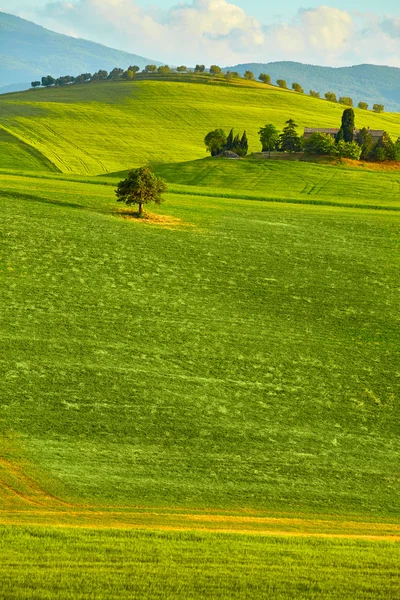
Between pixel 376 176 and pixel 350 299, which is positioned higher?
pixel 376 176

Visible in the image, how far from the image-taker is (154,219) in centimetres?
5894

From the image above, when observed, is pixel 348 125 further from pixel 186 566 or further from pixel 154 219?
pixel 186 566

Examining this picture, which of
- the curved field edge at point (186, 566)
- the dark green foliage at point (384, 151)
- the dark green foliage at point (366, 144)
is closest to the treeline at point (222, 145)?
the dark green foliage at point (366, 144)

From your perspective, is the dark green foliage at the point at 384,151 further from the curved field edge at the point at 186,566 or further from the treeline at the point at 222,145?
the curved field edge at the point at 186,566

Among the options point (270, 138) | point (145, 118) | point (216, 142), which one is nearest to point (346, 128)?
point (270, 138)

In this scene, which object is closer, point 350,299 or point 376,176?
point 350,299

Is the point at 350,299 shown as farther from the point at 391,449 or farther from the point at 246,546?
the point at 246,546

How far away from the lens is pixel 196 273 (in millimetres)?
48750

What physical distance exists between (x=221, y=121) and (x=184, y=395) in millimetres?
124105

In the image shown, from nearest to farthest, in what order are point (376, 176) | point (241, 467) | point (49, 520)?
point (49, 520)
point (241, 467)
point (376, 176)

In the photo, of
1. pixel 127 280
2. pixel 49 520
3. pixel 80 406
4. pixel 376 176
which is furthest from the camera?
pixel 376 176

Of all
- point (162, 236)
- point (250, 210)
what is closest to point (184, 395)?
point (162, 236)

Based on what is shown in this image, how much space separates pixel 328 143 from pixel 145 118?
57310mm

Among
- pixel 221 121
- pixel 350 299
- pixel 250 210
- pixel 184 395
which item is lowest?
pixel 184 395
